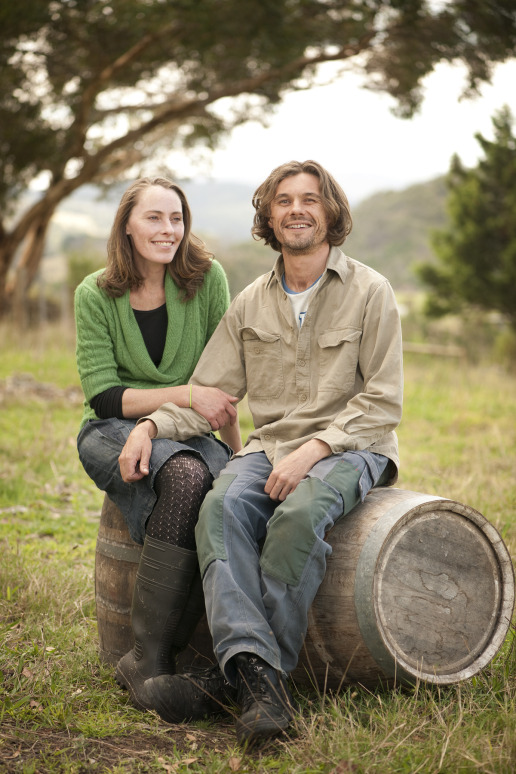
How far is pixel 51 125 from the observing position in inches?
585

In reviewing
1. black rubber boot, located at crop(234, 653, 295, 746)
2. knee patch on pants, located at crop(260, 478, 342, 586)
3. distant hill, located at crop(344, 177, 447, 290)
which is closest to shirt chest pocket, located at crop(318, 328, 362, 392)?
knee patch on pants, located at crop(260, 478, 342, 586)

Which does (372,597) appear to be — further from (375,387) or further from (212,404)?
(212,404)

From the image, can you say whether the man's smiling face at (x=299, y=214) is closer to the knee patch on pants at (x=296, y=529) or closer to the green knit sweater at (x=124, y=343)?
the green knit sweater at (x=124, y=343)

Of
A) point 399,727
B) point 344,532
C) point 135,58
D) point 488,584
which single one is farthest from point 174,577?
point 135,58

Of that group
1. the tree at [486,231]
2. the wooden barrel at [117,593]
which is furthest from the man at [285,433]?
the tree at [486,231]

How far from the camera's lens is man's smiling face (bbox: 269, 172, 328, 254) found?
3676 millimetres

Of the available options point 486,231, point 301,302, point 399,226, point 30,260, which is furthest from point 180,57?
point 399,226

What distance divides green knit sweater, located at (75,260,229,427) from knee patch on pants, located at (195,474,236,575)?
85 cm

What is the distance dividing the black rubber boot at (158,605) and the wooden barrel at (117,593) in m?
0.19

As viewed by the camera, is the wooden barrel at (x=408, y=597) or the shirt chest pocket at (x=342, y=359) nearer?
the wooden barrel at (x=408, y=597)

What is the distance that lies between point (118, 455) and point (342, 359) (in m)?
1.03

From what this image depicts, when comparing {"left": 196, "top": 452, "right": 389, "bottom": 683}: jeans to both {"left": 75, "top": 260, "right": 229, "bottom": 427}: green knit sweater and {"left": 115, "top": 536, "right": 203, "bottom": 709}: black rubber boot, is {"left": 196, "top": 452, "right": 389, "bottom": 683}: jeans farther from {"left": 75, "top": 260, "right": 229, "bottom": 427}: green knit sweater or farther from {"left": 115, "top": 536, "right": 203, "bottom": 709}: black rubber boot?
{"left": 75, "top": 260, "right": 229, "bottom": 427}: green knit sweater

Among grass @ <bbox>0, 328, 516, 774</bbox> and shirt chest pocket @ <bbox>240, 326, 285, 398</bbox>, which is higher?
shirt chest pocket @ <bbox>240, 326, 285, 398</bbox>

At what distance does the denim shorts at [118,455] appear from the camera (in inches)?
134
